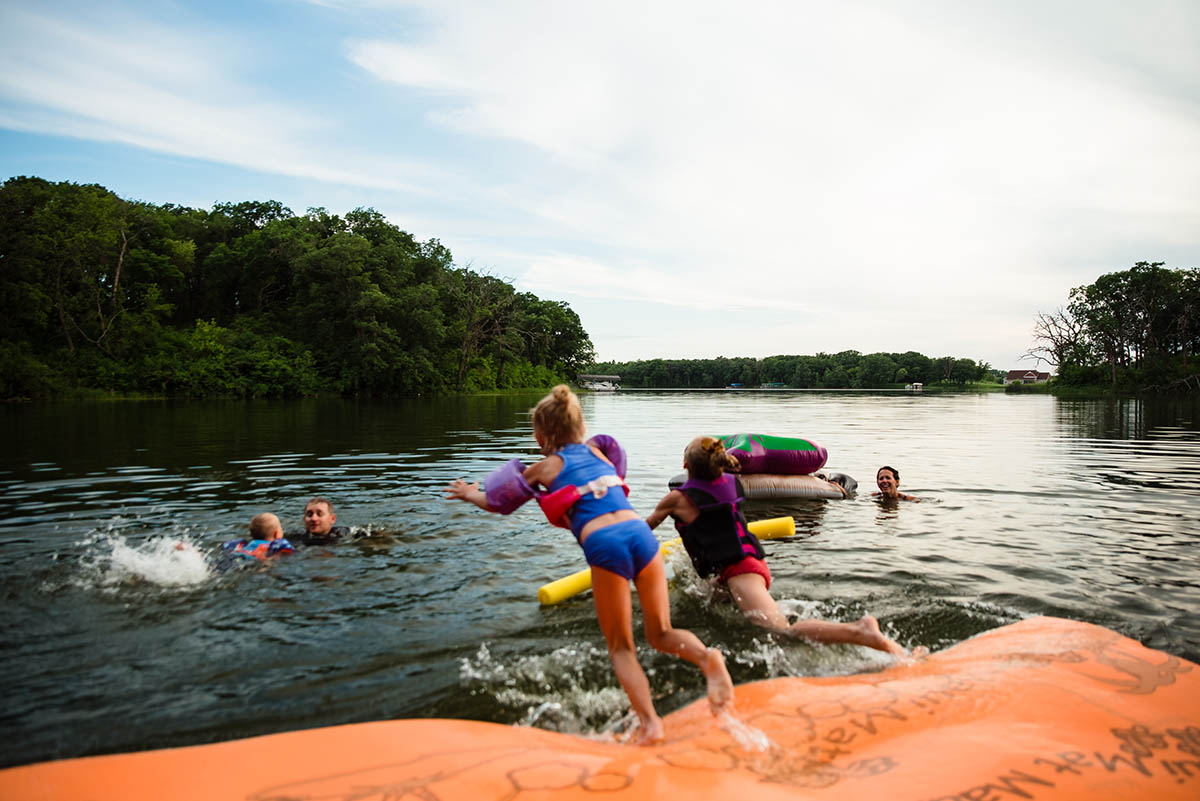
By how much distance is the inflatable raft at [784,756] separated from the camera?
2.98 m

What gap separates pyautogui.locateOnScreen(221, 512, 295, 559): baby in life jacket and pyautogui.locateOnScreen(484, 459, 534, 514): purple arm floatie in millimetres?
4094

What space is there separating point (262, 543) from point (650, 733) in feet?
16.7

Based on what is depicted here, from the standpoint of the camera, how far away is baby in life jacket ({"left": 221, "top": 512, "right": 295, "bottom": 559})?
277 inches

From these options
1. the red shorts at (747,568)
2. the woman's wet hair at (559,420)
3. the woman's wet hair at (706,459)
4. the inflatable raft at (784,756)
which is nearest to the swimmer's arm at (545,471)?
the woman's wet hair at (559,420)

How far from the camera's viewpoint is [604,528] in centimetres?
394

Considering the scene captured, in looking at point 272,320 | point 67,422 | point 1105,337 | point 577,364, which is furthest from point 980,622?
point 577,364

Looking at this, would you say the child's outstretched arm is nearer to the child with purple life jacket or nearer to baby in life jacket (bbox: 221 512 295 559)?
Answer: the child with purple life jacket

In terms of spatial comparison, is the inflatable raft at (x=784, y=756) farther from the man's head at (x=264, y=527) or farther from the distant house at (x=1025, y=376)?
the distant house at (x=1025, y=376)

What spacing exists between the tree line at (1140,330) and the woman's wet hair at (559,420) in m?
76.9

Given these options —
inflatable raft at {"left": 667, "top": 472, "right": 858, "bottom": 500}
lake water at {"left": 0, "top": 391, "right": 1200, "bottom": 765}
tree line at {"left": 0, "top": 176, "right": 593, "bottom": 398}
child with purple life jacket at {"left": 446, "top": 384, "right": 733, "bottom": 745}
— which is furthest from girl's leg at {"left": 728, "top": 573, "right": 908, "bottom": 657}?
tree line at {"left": 0, "top": 176, "right": 593, "bottom": 398}

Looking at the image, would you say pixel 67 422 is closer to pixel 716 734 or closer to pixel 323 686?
pixel 323 686

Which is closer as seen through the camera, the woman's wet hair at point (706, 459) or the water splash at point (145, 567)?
the woman's wet hair at point (706, 459)

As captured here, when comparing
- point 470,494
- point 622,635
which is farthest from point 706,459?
point 470,494

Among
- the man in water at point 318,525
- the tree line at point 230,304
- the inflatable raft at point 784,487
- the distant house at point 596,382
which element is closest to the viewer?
the man in water at point 318,525
